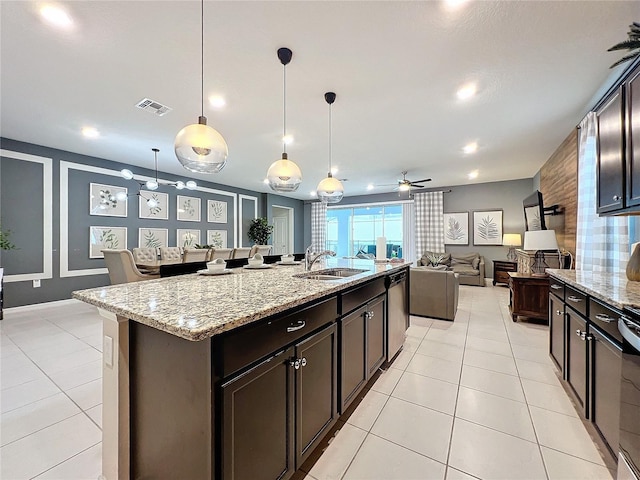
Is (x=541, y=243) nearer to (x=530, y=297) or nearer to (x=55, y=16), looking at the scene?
(x=530, y=297)

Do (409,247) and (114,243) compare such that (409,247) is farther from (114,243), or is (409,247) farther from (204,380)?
(204,380)

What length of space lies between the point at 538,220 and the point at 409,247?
3.85 metres

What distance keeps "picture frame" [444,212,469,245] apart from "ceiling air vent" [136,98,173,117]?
705 cm

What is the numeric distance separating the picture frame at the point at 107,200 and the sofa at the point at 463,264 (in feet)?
22.5

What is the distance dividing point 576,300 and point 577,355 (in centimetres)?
37

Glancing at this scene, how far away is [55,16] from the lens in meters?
1.80

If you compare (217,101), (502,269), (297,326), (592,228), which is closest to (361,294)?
(297,326)

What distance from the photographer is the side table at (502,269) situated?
6.35m

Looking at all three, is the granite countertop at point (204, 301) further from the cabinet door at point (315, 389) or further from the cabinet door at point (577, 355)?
the cabinet door at point (577, 355)

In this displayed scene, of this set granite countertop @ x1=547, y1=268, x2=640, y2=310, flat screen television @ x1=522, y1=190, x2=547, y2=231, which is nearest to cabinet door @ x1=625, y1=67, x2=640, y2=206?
granite countertop @ x1=547, y1=268, x2=640, y2=310

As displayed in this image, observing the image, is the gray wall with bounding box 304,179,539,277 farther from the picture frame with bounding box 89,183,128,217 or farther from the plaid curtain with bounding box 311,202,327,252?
the picture frame with bounding box 89,183,128,217

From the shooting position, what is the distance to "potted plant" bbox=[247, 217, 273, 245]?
7973 millimetres

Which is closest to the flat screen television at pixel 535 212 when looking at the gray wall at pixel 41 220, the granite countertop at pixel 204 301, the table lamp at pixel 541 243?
the table lamp at pixel 541 243

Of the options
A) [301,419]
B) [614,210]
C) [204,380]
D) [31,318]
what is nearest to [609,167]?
[614,210]
